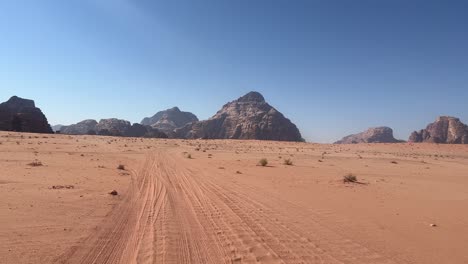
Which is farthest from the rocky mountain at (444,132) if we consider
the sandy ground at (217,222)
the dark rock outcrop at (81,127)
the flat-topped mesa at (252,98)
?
the dark rock outcrop at (81,127)

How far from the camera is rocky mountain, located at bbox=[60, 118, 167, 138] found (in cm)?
10044

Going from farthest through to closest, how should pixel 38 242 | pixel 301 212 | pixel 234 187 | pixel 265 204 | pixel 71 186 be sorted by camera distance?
pixel 234 187
pixel 71 186
pixel 265 204
pixel 301 212
pixel 38 242

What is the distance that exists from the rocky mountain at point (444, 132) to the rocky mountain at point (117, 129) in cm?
9265

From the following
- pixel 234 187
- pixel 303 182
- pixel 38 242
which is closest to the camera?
pixel 38 242

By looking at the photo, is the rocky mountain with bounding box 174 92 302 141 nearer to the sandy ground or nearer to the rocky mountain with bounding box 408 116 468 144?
the rocky mountain with bounding box 408 116 468 144

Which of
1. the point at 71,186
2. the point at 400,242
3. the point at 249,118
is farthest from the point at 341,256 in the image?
the point at 249,118

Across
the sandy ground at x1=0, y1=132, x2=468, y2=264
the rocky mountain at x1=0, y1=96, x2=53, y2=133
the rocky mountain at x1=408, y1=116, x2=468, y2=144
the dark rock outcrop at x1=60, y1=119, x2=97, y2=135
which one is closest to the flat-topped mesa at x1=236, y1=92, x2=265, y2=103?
the dark rock outcrop at x1=60, y1=119, x2=97, y2=135

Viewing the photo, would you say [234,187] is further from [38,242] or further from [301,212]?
[38,242]

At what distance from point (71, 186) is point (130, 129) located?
111 metres

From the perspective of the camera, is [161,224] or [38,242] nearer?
[38,242]

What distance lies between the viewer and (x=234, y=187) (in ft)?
44.9

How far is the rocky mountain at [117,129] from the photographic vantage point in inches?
3954

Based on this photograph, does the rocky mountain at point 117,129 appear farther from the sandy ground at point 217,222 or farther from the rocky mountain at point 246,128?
the sandy ground at point 217,222

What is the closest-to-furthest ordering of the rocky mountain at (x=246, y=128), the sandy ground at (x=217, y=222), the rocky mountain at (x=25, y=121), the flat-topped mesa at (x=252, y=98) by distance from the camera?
the sandy ground at (x=217, y=222) < the rocky mountain at (x=25, y=121) < the rocky mountain at (x=246, y=128) < the flat-topped mesa at (x=252, y=98)
